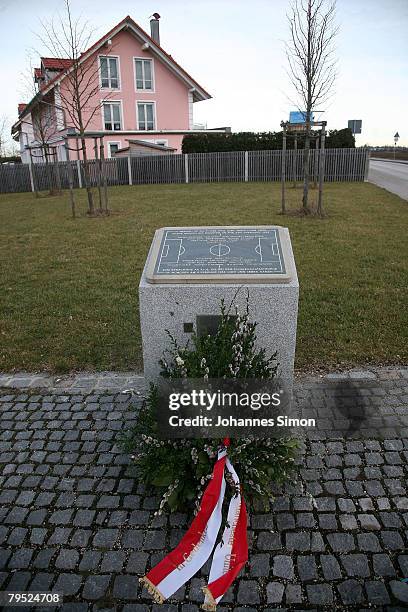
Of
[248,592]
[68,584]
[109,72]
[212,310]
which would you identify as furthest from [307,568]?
[109,72]

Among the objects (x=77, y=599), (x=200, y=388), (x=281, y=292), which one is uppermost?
(x=281, y=292)

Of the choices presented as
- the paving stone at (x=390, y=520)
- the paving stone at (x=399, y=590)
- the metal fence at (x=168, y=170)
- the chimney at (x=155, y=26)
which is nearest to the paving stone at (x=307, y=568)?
the paving stone at (x=399, y=590)

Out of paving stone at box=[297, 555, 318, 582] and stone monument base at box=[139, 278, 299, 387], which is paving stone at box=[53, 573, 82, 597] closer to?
paving stone at box=[297, 555, 318, 582]

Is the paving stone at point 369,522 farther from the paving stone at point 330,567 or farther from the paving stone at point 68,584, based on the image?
the paving stone at point 68,584

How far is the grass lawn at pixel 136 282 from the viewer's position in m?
5.43

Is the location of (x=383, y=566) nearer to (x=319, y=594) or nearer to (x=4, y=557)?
(x=319, y=594)

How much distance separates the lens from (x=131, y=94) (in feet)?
109

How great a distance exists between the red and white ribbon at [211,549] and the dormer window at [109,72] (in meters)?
33.9

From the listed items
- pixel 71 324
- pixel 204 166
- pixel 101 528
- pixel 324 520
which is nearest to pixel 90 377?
pixel 71 324

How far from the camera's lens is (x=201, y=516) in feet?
9.59

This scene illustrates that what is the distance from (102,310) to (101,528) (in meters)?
3.97

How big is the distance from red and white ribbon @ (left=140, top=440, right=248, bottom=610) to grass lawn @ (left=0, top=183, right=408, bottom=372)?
2.27 m

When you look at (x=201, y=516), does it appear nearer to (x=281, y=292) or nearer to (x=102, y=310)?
(x=281, y=292)

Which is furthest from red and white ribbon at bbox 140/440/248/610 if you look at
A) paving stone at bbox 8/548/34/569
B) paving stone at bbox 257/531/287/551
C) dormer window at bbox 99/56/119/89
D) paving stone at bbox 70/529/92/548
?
dormer window at bbox 99/56/119/89
